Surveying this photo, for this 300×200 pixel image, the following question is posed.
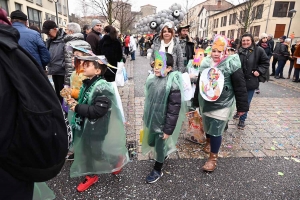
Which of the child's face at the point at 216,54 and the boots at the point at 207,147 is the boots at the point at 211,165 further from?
the child's face at the point at 216,54

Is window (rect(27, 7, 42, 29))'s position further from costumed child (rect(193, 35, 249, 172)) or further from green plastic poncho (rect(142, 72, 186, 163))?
costumed child (rect(193, 35, 249, 172))

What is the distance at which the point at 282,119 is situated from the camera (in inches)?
190

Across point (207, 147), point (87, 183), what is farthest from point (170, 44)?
point (87, 183)

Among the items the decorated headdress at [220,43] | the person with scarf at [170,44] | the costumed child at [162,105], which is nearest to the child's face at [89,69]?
the costumed child at [162,105]

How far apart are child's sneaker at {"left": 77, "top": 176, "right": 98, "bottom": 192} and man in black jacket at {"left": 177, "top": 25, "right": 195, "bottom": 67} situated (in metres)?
3.25

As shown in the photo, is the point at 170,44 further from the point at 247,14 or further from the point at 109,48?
the point at 247,14

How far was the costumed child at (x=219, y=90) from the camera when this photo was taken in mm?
2689

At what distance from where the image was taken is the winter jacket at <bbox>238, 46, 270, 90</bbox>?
3994 mm

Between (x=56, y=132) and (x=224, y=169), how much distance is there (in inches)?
101

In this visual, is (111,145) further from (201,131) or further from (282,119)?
(282,119)

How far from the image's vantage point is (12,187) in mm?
1031

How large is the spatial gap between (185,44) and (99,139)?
10.8 ft

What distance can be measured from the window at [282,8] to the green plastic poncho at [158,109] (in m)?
33.3

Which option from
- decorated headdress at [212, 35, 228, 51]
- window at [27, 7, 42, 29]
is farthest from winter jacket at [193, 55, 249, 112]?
window at [27, 7, 42, 29]
